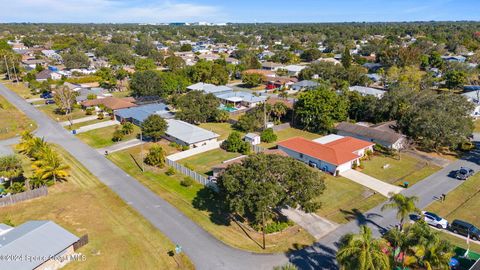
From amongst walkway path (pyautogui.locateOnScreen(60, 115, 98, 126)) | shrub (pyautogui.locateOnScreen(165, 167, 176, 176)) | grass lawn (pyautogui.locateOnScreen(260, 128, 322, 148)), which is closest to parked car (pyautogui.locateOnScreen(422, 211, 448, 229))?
grass lawn (pyautogui.locateOnScreen(260, 128, 322, 148))

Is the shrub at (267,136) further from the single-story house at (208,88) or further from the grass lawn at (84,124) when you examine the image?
the grass lawn at (84,124)

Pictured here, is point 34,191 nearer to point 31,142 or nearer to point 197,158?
point 31,142

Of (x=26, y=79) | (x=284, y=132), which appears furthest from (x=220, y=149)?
(x=26, y=79)

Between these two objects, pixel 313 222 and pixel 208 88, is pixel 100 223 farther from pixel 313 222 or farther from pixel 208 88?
pixel 208 88

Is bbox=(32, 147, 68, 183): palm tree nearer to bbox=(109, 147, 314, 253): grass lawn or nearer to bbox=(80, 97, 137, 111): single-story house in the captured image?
bbox=(109, 147, 314, 253): grass lawn

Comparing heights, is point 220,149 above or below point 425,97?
below
